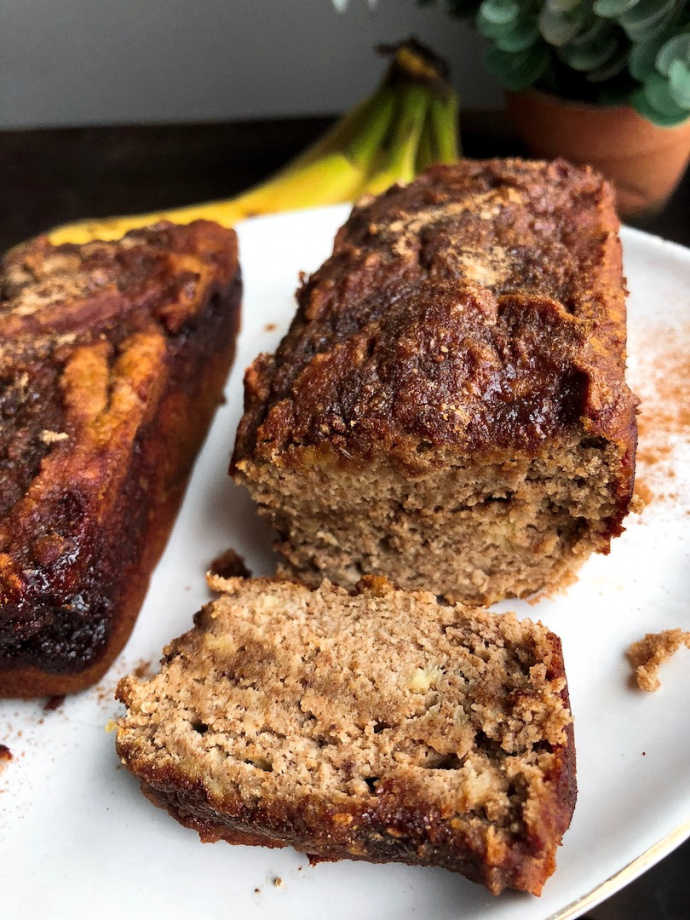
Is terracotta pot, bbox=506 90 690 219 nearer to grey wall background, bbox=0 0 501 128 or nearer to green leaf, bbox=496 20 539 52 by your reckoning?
green leaf, bbox=496 20 539 52

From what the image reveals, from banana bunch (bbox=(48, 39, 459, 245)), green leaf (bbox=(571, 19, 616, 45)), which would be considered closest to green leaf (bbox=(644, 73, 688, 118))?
green leaf (bbox=(571, 19, 616, 45))

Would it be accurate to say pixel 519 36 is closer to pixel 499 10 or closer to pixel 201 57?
pixel 499 10

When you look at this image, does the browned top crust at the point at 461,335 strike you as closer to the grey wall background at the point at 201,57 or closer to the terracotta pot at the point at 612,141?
the terracotta pot at the point at 612,141

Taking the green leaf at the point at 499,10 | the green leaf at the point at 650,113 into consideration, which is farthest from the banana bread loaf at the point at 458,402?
the green leaf at the point at 499,10

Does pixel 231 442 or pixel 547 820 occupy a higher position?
pixel 547 820

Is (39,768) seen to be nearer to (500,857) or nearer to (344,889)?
(344,889)

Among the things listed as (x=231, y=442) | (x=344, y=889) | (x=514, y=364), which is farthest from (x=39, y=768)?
(x=514, y=364)

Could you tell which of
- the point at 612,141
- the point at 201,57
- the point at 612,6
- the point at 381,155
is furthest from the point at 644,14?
the point at 201,57

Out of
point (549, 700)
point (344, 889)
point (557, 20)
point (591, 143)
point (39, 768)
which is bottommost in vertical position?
point (39, 768)
